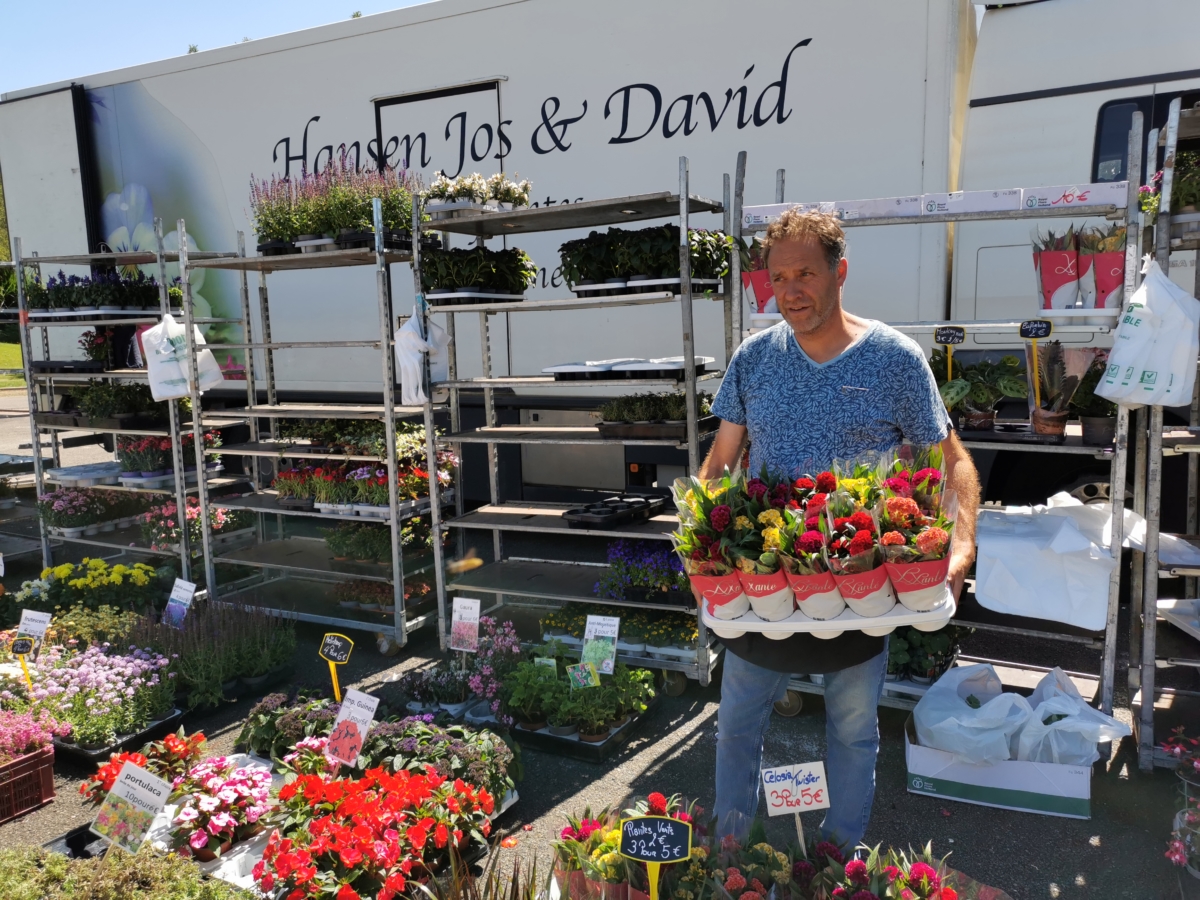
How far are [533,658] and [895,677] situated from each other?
1.80m

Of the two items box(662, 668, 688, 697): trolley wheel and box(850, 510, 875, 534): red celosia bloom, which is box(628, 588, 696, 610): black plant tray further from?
box(850, 510, 875, 534): red celosia bloom

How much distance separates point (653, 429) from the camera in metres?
4.68

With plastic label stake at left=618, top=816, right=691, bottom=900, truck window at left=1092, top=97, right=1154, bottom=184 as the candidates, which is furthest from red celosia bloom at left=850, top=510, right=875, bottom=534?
truck window at left=1092, top=97, right=1154, bottom=184

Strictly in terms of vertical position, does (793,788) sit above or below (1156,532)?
below

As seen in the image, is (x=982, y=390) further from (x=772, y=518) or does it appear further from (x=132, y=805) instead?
(x=132, y=805)

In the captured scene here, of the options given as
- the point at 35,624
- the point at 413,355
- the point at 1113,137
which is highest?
the point at 1113,137

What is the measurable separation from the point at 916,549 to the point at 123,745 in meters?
3.86

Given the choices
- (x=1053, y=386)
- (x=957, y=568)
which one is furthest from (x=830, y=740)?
(x=1053, y=386)

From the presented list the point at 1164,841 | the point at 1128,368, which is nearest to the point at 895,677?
the point at 1164,841

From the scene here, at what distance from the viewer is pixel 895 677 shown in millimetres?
4230

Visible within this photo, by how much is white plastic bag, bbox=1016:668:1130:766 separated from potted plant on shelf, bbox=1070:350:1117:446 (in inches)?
47.2

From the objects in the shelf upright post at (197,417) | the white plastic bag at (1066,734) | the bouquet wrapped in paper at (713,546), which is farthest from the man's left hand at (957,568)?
the shelf upright post at (197,417)

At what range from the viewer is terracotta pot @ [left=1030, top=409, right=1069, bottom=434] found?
4043 millimetres

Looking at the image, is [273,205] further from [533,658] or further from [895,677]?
[895,677]
